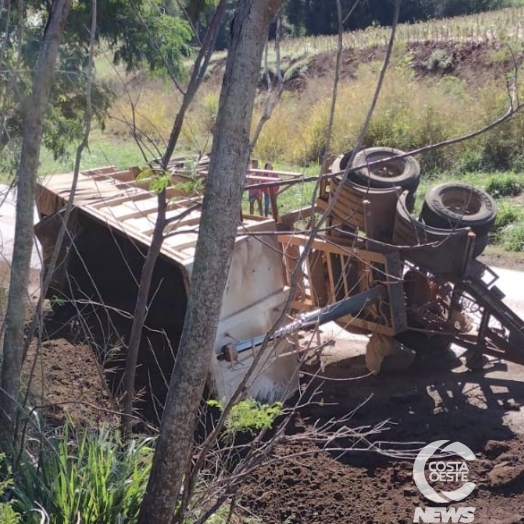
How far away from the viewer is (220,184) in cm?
315

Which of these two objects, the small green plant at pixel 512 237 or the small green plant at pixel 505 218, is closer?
the small green plant at pixel 512 237

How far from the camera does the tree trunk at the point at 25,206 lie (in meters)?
4.30

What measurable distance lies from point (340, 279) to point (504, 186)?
27.7 feet

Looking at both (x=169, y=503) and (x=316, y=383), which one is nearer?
(x=169, y=503)

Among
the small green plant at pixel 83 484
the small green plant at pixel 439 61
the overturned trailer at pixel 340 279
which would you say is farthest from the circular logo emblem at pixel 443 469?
the small green plant at pixel 439 61

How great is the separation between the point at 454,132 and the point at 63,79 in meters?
12.6

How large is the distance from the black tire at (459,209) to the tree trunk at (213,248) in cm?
430

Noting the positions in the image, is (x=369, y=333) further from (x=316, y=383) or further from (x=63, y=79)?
(x=63, y=79)

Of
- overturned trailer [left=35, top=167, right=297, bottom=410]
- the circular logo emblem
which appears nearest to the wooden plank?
overturned trailer [left=35, top=167, right=297, bottom=410]

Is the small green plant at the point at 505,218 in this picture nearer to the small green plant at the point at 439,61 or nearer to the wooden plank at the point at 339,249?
the wooden plank at the point at 339,249

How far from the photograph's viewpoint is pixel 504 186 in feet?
47.4

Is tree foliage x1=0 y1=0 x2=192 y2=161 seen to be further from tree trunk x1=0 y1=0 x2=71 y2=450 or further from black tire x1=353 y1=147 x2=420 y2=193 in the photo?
tree trunk x1=0 y1=0 x2=71 y2=450

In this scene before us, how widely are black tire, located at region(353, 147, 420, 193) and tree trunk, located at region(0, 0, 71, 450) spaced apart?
3.57 metres

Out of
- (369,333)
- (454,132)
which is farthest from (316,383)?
(454,132)
